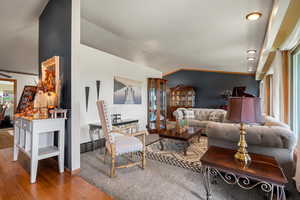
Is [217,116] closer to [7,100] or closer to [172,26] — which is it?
[172,26]

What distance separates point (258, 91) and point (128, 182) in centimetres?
774

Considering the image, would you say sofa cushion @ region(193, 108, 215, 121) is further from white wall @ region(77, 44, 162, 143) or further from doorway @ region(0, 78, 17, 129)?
doorway @ region(0, 78, 17, 129)

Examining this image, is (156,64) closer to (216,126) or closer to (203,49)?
(203,49)

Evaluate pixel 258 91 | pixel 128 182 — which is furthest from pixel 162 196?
pixel 258 91

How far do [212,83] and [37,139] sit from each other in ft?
25.4

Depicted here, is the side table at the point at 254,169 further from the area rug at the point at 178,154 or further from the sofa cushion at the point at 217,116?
the sofa cushion at the point at 217,116

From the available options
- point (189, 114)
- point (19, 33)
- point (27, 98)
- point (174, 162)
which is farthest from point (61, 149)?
point (189, 114)

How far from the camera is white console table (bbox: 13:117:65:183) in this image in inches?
76.4

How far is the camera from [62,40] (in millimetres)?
2369

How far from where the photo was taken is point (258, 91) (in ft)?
23.0

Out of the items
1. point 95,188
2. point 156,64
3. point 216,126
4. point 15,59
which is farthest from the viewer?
point 156,64

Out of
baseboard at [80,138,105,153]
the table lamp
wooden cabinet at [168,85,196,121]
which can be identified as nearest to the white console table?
baseboard at [80,138,105,153]

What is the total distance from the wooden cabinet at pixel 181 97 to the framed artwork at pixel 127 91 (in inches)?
146

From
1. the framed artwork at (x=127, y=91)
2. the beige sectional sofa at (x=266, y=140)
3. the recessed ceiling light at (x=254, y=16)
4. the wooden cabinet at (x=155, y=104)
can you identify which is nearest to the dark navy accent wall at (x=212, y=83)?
the wooden cabinet at (x=155, y=104)
